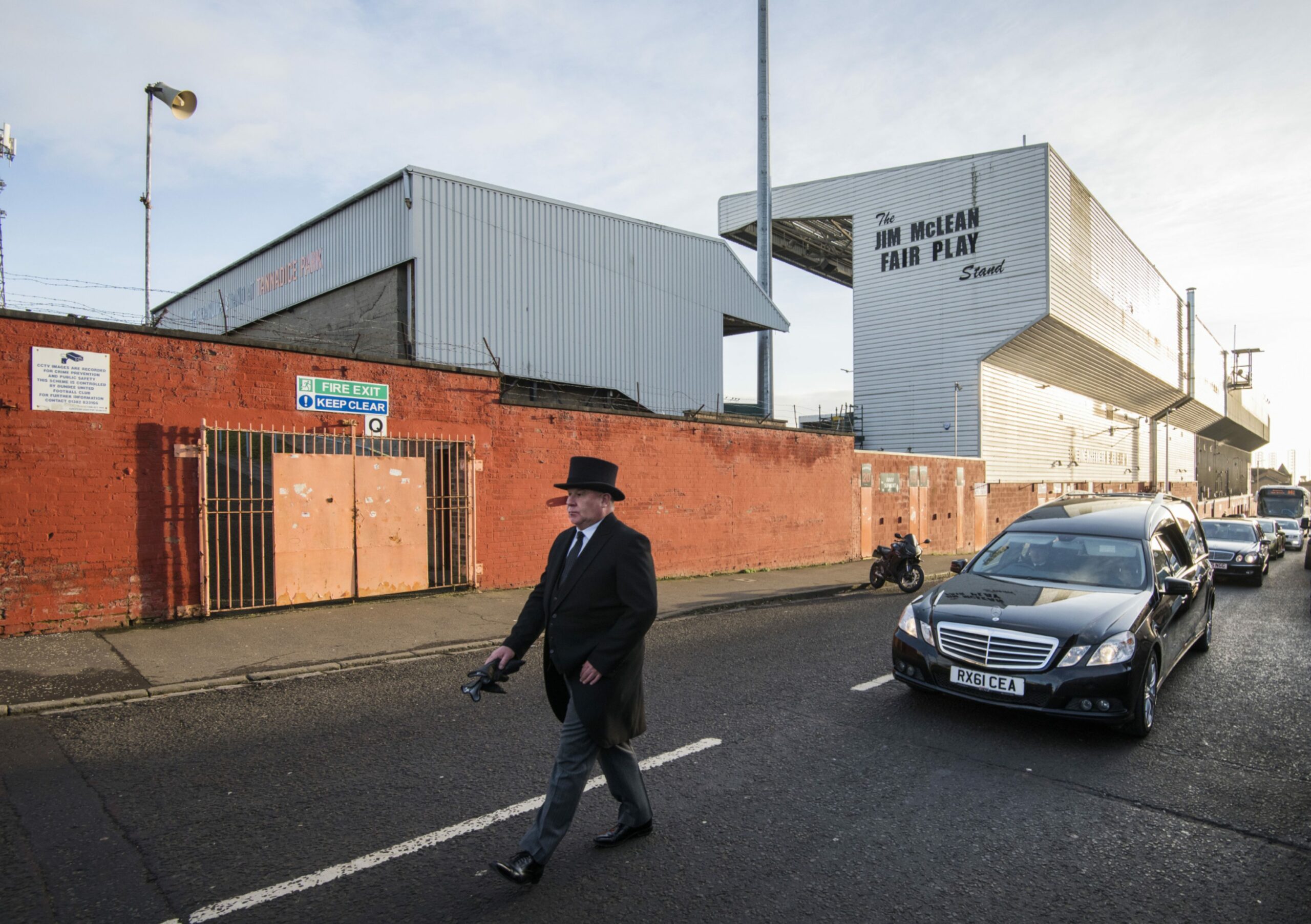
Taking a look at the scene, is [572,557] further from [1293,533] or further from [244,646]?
[1293,533]

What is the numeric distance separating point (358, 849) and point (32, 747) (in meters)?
2.97

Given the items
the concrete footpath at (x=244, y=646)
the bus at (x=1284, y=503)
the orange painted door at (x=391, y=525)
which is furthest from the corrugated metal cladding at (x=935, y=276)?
the orange painted door at (x=391, y=525)

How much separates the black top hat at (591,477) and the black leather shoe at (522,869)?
5.17ft

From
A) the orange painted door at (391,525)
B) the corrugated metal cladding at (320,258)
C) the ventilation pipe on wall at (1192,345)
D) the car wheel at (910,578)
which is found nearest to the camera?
the orange painted door at (391,525)

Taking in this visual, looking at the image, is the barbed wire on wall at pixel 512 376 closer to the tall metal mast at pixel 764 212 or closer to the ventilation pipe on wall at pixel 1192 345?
the tall metal mast at pixel 764 212

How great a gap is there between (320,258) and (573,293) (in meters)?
6.27

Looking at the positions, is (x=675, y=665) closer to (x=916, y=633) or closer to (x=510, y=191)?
(x=916, y=633)

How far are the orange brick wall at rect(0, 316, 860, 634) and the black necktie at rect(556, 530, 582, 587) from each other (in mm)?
7399

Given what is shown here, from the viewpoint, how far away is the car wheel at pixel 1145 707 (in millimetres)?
5281

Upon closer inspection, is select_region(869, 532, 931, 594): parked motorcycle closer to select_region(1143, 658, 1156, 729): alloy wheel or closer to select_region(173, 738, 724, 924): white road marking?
select_region(1143, 658, 1156, 729): alloy wheel

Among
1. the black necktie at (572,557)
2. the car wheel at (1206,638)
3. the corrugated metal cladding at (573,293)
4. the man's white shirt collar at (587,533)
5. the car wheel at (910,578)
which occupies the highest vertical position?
the corrugated metal cladding at (573,293)

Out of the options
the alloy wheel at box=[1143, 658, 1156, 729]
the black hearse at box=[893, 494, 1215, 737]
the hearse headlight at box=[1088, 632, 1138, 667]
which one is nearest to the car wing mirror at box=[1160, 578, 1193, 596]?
the black hearse at box=[893, 494, 1215, 737]

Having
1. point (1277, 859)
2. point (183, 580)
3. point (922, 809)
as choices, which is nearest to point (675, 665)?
point (922, 809)

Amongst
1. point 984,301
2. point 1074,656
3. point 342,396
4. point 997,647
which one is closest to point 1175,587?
point 1074,656
